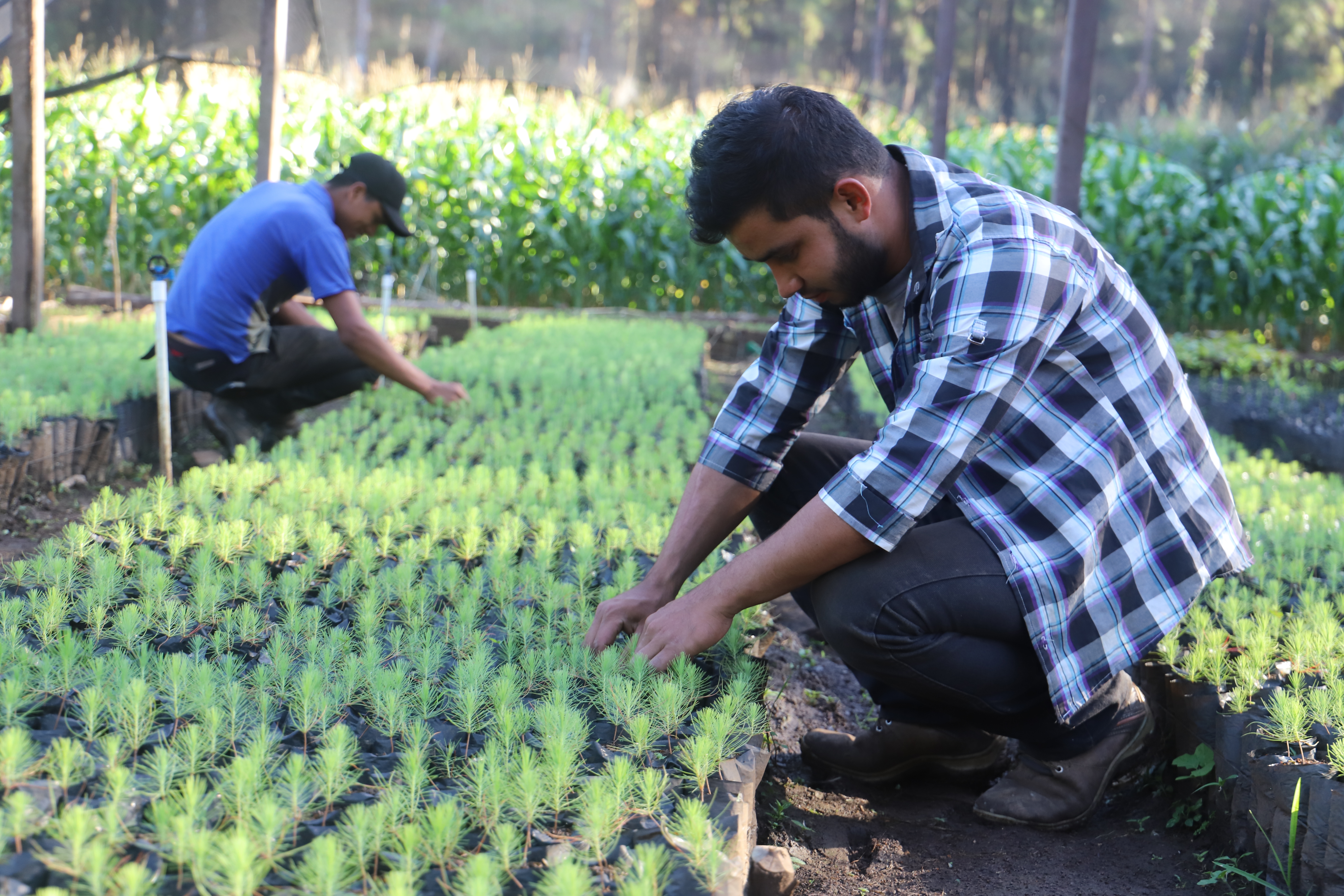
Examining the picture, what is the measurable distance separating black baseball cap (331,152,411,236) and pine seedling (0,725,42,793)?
3.51 meters

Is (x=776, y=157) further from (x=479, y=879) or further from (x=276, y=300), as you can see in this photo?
(x=276, y=300)

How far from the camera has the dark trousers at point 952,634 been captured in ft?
6.88

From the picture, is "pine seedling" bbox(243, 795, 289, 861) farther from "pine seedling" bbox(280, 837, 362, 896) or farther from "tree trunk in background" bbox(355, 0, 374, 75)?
"tree trunk in background" bbox(355, 0, 374, 75)

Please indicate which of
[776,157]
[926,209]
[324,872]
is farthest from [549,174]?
[324,872]

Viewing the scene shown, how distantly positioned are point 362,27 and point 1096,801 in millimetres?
31341

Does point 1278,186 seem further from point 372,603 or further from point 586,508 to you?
point 372,603

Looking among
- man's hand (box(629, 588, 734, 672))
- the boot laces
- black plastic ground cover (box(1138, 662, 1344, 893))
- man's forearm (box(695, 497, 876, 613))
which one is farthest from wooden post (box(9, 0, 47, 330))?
black plastic ground cover (box(1138, 662, 1344, 893))

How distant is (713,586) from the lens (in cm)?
203

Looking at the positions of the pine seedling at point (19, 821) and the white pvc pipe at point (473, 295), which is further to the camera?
the white pvc pipe at point (473, 295)

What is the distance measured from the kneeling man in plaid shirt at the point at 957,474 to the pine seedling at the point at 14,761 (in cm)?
108

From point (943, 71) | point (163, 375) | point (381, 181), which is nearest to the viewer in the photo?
point (163, 375)

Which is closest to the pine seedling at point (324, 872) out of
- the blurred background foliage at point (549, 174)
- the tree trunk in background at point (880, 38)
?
the blurred background foliage at point (549, 174)

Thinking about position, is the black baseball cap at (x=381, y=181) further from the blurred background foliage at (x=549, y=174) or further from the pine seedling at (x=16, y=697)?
the pine seedling at (x=16, y=697)

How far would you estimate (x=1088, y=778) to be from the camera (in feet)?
7.56
